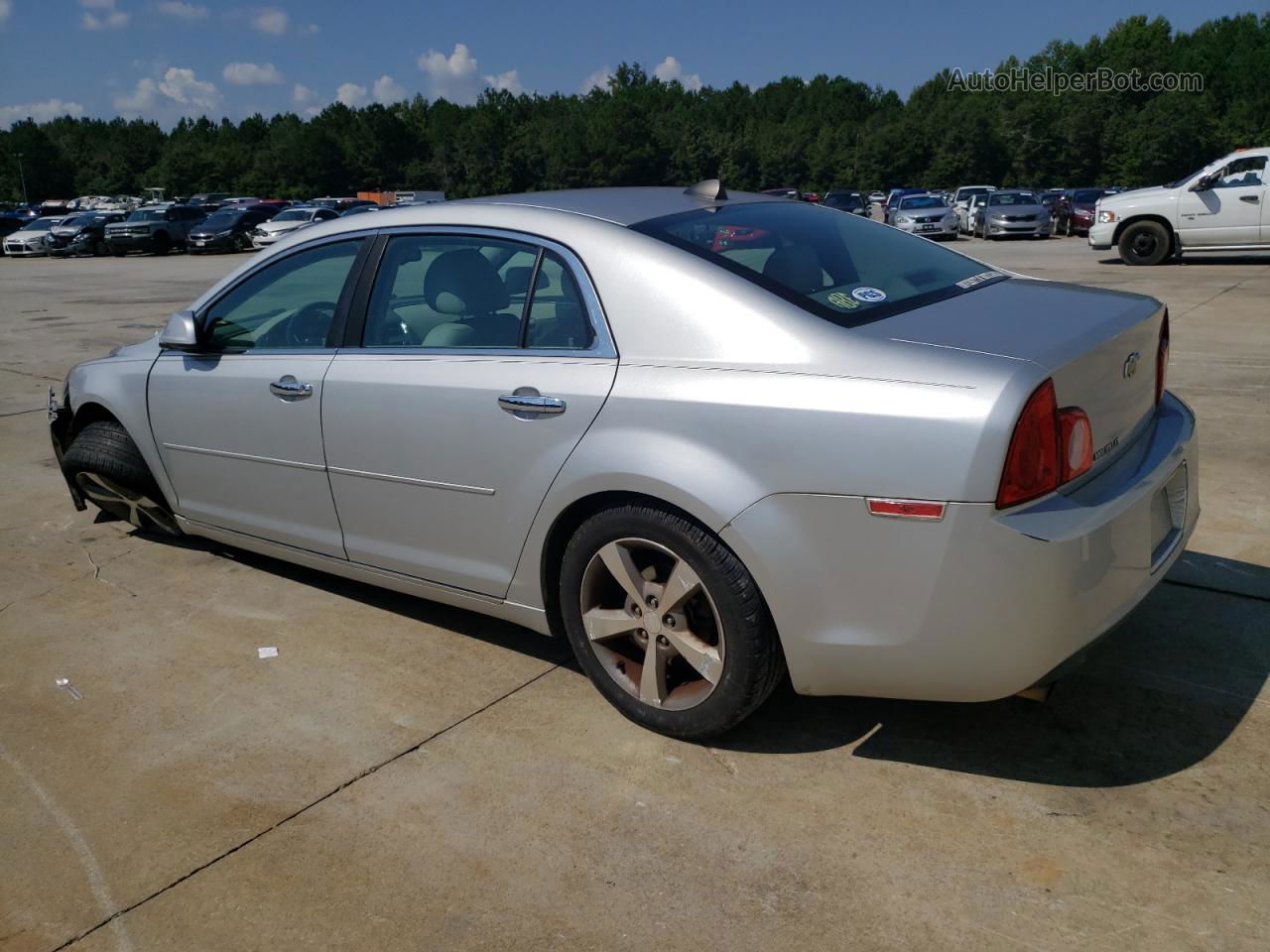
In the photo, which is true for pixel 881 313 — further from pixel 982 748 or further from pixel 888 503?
pixel 982 748

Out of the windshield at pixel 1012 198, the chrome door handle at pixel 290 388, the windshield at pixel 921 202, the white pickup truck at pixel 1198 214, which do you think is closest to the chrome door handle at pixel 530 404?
the chrome door handle at pixel 290 388

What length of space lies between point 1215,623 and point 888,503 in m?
1.89

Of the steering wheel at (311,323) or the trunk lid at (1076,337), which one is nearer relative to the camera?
the trunk lid at (1076,337)

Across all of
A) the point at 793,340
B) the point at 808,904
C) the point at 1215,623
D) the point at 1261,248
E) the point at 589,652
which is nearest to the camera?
the point at 808,904

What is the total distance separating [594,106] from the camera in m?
167

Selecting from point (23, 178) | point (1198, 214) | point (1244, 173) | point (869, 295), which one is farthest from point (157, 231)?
point (23, 178)

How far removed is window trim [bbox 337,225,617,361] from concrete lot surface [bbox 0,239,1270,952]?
1.07m

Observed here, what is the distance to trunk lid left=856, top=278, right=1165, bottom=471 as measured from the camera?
269 centimetres

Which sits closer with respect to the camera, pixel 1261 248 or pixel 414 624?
pixel 414 624

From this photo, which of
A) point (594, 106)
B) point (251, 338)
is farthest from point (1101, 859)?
point (594, 106)

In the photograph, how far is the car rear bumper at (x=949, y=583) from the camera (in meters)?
2.53

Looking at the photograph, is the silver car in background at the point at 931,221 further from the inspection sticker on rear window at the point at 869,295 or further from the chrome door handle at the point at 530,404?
the chrome door handle at the point at 530,404

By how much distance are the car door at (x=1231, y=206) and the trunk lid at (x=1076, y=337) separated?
15.8 m

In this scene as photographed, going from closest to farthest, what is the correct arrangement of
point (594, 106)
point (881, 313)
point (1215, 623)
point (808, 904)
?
point (808, 904)
point (881, 313)
point (1215, 623)
point (594, 106)
